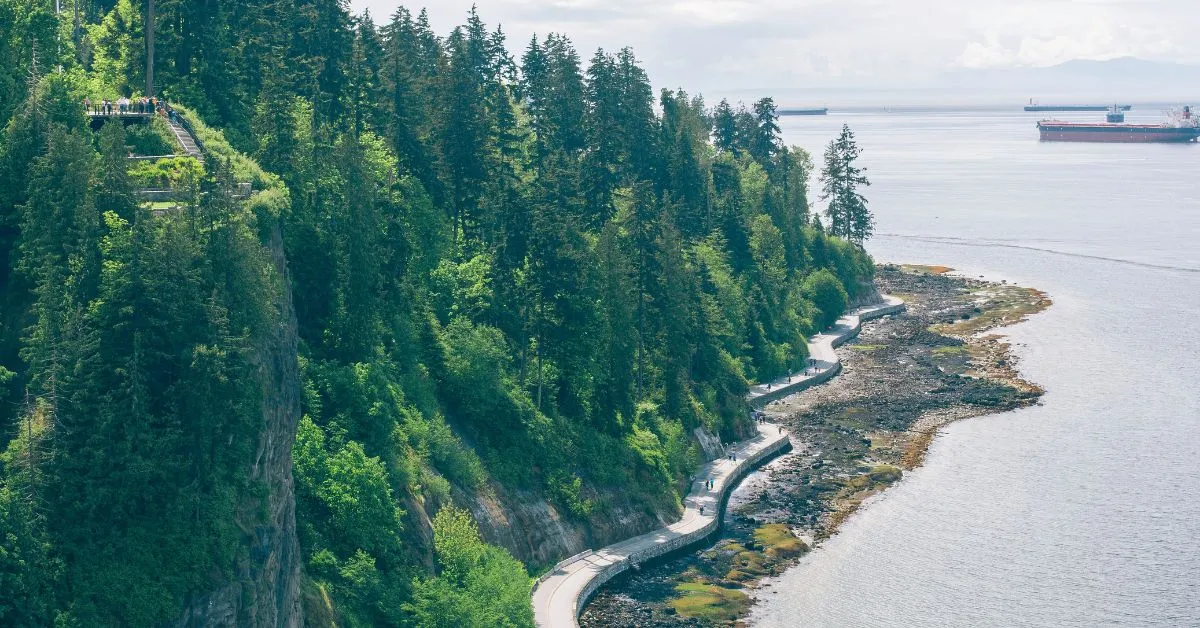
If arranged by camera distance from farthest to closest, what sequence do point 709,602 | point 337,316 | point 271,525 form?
point 709,602 < point 337,316 < point 271,525

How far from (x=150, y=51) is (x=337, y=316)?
18093 mm

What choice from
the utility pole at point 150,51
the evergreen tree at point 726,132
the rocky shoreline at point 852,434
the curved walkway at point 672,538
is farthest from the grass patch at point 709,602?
the evergreen tree at point 726,132

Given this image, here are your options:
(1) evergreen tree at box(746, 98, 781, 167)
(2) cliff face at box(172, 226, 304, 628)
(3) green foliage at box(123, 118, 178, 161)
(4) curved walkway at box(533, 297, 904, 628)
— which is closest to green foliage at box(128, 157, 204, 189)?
(3) green foliage at box(123, 118, 178, 161)

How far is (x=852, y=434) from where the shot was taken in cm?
9938

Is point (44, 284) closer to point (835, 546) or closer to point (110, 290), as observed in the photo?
point (110, 290)

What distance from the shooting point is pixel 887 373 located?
11900 cm

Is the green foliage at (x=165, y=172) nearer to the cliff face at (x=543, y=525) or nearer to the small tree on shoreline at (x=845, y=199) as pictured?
the cliff face at (x=543, y=525)

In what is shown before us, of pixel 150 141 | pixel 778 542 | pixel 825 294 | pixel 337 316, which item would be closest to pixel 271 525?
pixel 337 316

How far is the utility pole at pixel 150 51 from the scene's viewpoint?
215ft

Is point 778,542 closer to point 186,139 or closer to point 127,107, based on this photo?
point 186,139

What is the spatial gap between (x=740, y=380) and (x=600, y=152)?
21.9 meters

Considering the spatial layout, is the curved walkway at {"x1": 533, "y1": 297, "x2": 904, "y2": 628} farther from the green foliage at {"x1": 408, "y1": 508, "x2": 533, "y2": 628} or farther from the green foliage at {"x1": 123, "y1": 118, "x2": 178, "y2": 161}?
the green foliage at {"x1": 123, "y1": 118, "x2": 178, "y2": 161}

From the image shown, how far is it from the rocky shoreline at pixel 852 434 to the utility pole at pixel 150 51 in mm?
37243

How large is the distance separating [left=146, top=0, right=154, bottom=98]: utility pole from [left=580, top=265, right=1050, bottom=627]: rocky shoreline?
37.2 m
